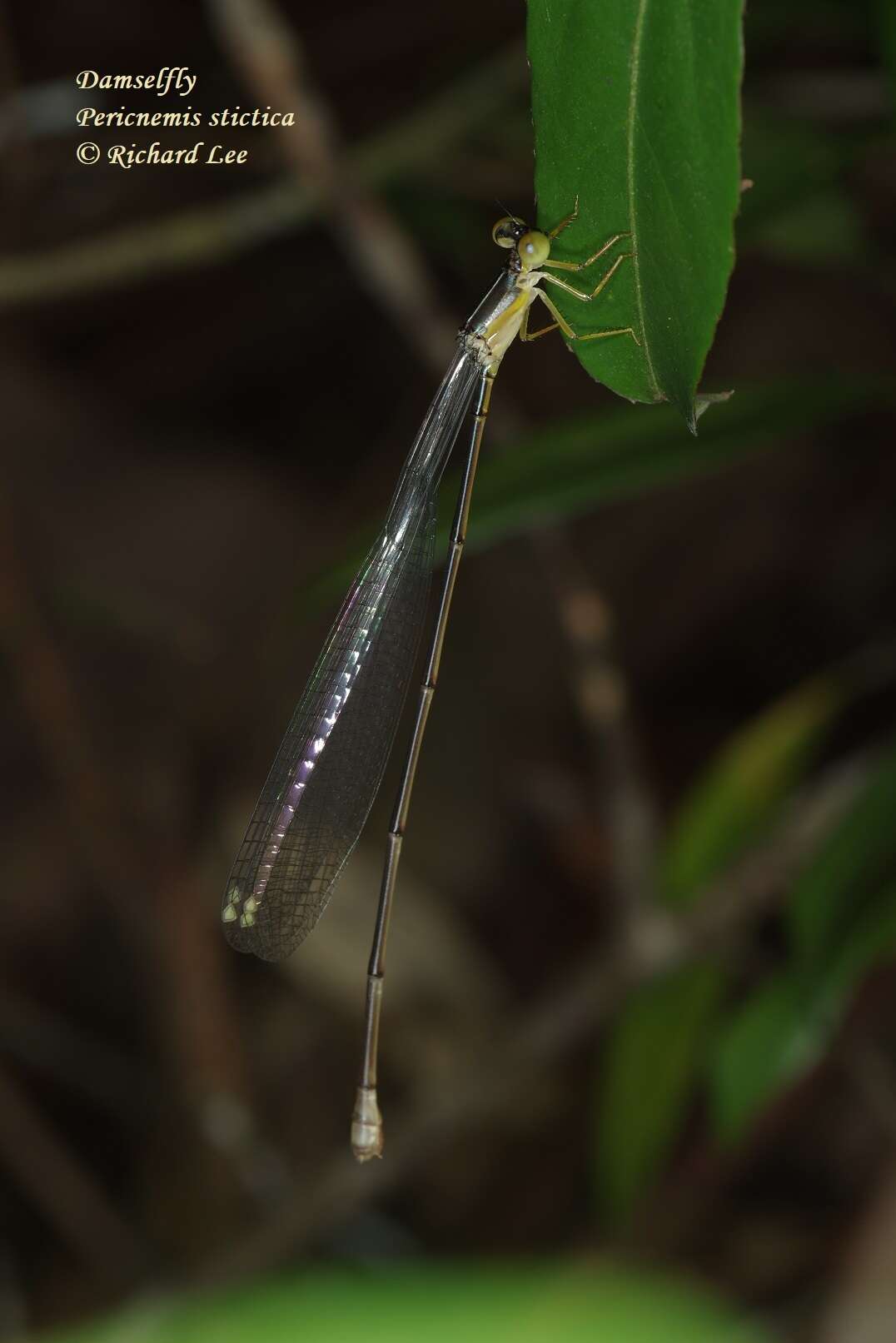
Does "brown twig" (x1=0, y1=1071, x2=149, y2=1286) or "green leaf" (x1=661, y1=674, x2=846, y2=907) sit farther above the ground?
"green leaf" (x1=661, y1=674, x2=846, y2=907)

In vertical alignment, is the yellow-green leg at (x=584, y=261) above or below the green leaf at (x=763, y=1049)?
above

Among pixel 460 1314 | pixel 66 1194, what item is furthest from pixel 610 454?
pixel 66 1194

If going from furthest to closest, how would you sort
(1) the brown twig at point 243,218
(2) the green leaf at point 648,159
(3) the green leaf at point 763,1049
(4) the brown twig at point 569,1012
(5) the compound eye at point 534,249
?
(4) the brown twig at point 569,1012 < (1) the brown twig at point 243,218 < (3) the green leaf at point 763,1049 < (5) the compound eye at point 534,249 < (2) the green leaf at point 648,159

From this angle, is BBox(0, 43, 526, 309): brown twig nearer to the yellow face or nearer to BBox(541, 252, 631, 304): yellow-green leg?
the yellow face

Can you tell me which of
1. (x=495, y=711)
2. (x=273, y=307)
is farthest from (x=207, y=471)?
(x=495, y=711)

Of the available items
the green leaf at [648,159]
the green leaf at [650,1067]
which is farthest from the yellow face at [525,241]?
the green leaf at [650,1067]

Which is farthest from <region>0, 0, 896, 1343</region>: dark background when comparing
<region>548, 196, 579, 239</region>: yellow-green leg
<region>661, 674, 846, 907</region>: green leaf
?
<region>548, 196, 579, 239</region>: yellow-green leg

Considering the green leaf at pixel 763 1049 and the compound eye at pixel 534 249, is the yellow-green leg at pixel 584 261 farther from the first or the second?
the green leaf at pixel 763 1049

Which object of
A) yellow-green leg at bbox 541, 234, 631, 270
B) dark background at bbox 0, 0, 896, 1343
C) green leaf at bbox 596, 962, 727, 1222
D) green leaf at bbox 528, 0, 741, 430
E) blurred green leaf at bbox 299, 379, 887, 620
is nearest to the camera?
green leaf at bbox 528, 0, 741, 430
